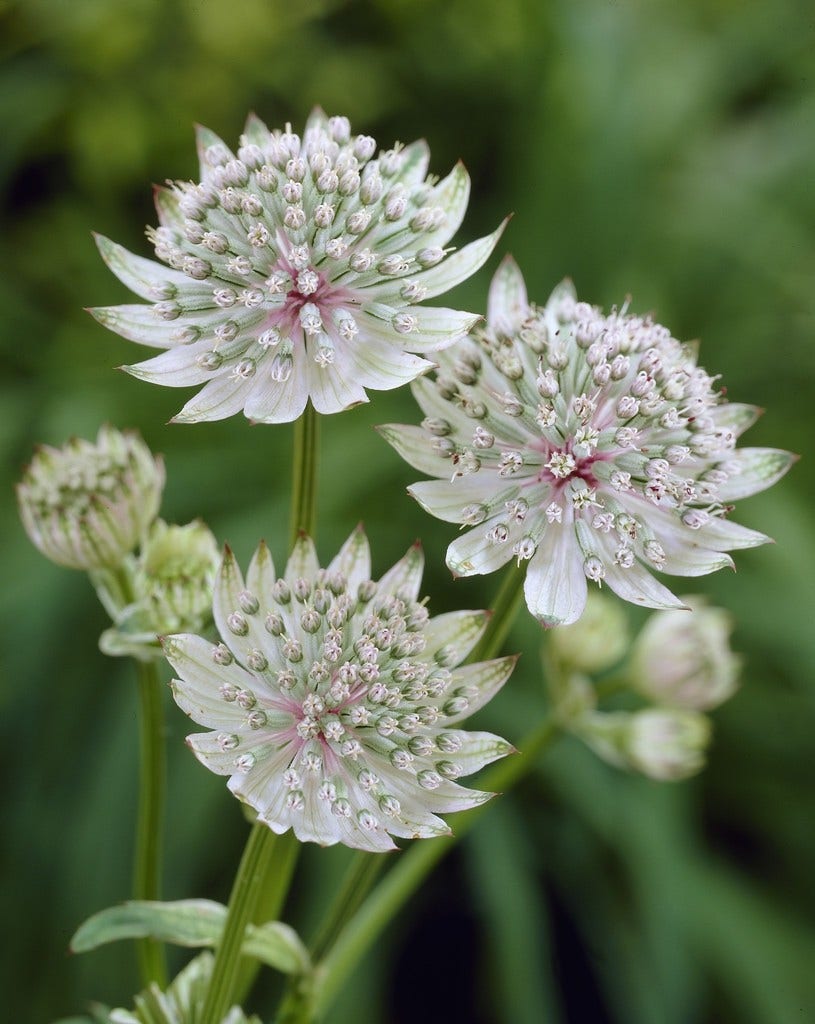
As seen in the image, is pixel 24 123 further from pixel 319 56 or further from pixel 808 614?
pixel 808 614

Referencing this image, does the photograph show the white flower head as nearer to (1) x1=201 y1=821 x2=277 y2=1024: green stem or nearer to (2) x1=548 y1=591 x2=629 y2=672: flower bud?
(1) x1=201 y1=821 x2=277 y2=1024: green stem

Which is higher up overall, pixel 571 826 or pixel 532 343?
pixel 532 343

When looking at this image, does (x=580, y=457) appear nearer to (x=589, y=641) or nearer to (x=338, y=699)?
(x=338, y=699)

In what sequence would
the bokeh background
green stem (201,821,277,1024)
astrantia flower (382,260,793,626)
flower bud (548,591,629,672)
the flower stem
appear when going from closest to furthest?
green stem (201,821,277,1024), astrantia flower (382,260,793,626), the flower stem, flower bud (548,591,629,672), the bokeh background

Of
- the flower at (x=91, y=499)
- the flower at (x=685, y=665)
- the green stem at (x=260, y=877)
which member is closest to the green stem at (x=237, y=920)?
the green stem at (x=260, y=877)

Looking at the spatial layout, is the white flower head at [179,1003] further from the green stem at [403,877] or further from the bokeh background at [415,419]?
the bokeh background at [415,419]

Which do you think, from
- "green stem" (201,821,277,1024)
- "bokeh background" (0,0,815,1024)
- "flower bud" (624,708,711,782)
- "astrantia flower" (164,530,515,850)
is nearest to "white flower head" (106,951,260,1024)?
"green stem" (201,821,277,1024)

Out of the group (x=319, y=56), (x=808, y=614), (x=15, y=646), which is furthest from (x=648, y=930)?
(x=319, y=56)
